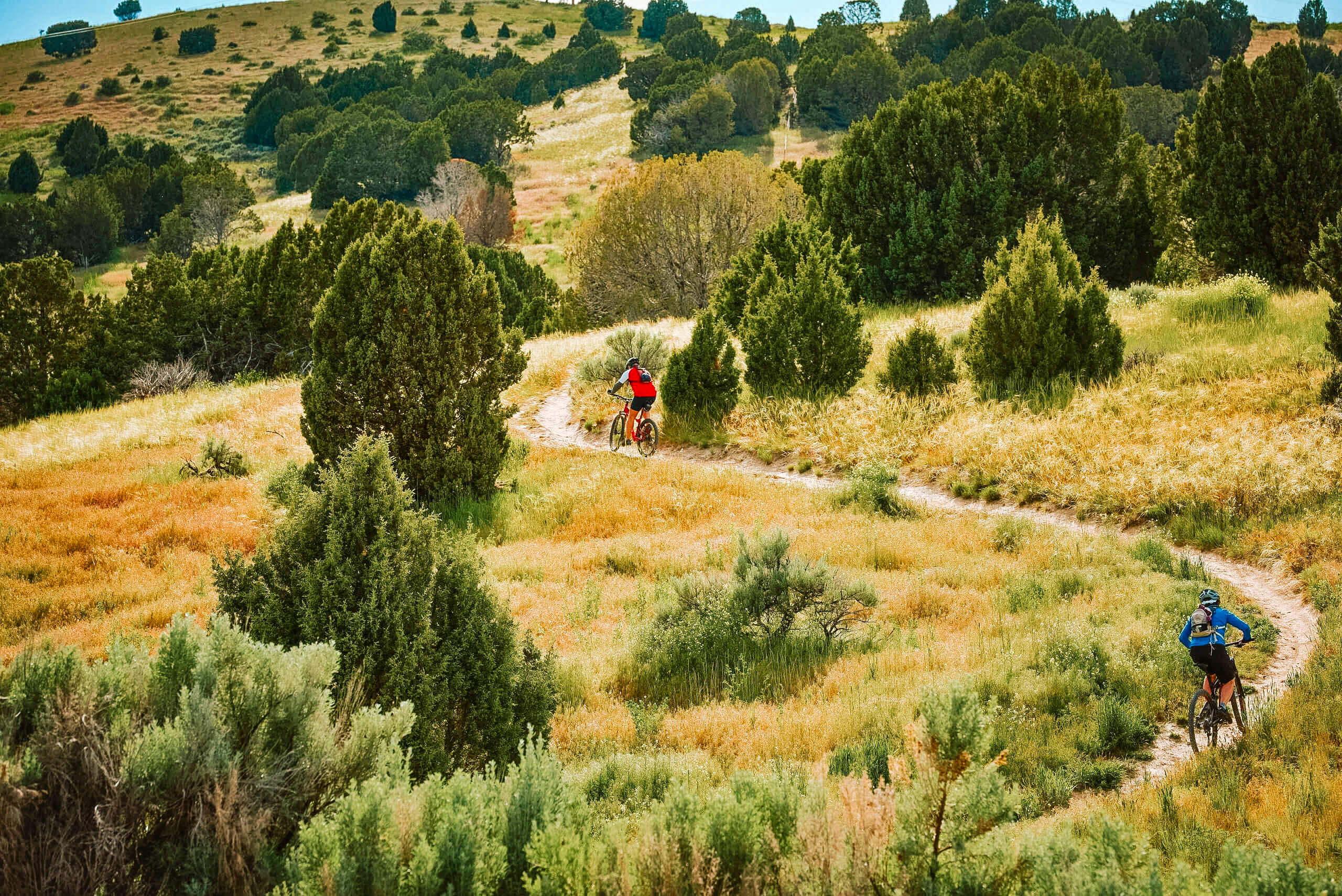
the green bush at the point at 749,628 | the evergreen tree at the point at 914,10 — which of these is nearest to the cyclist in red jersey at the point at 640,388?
the green bush at the point at 749,628

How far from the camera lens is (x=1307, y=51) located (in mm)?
59156

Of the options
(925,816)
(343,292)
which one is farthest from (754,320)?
(925,816)

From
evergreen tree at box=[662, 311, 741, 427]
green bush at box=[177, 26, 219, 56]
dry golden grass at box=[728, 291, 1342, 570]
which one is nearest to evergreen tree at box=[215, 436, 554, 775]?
dry golden grass at box=[728, 291, 1342, 570]

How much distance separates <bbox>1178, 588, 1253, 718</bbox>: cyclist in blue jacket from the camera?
5.22m

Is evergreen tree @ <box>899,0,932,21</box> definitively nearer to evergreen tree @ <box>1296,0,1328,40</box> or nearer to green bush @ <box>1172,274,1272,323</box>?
evergreen tree @ <box>1296,0,1328,40</box>

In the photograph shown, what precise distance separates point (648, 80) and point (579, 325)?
59934mm

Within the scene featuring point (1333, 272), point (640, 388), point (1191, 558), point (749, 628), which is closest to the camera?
point (749, 628)

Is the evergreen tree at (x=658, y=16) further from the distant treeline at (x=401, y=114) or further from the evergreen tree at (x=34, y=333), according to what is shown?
the evergreen tree at (x=34, y=333)

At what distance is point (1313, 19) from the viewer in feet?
242

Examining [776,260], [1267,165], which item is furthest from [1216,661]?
[1267,165]

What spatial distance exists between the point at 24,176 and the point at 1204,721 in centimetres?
7767

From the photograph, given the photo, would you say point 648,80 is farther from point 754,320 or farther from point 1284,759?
point 1284,759

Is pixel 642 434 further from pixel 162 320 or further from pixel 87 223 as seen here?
pixel 87 223

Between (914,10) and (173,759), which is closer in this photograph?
(173,759)
